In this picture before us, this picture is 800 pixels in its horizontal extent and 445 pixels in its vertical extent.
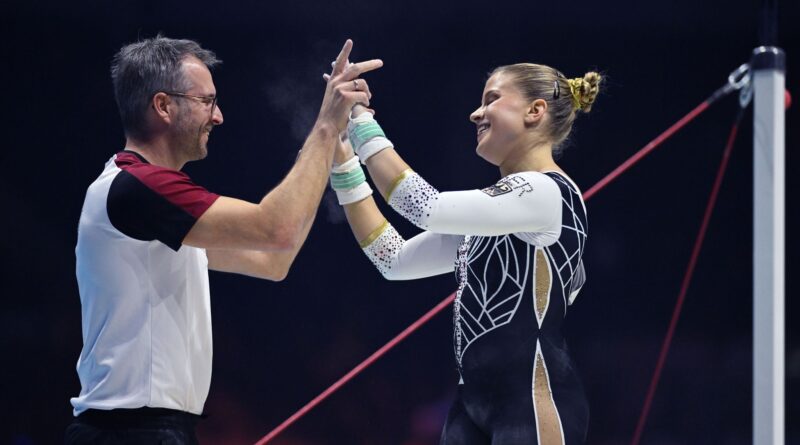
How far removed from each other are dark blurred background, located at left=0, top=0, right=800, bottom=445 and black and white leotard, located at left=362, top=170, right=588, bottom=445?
1.10m

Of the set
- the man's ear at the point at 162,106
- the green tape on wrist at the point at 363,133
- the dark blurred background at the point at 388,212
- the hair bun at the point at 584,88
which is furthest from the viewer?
the dark blurred background at the point at 388,212

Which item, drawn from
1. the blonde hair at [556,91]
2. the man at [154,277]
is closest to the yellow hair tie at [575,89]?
the blonde hair at [556,91]

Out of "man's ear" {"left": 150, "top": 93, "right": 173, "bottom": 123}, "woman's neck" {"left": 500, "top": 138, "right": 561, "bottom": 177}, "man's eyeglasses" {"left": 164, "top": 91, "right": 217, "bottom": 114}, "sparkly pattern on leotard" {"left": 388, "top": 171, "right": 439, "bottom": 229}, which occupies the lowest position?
"sparkly pattern on leotard" {"left": 388, "top": 171, "right": 439, "bottom": 229}

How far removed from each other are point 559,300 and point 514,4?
71.3 inches

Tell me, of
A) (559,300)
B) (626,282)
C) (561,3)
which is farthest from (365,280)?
(559,300)

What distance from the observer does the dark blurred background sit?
3.11 meters

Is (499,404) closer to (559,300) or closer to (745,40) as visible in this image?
(559,300)

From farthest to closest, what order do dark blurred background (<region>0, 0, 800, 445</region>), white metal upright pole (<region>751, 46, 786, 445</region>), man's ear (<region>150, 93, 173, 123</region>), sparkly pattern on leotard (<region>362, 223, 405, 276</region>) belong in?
dark blurred background (<region>0, 0, 800, 445</region>), sparkly pattern on leotard (<region>362, 223, 405, 276</region>), man's ear (<region>150, 93, 173, 123</region>), white metal upright pole (<region>751, 46, 786, 445</region>)

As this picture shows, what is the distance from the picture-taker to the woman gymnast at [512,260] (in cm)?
174

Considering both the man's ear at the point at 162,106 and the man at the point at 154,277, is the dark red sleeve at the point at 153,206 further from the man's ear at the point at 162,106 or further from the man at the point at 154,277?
the man's ear at the point at 162,106

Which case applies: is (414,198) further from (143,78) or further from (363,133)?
(143,78)

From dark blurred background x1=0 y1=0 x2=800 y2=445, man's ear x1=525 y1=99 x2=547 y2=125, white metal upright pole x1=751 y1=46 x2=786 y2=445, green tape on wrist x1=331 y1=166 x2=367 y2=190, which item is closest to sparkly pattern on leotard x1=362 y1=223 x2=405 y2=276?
green tape on wrist x1=331 y1=166 x2=367 y2=190

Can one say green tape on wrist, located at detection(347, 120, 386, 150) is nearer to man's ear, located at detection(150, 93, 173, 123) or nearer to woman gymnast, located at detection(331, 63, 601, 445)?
woman gymnast, located at detection(331, 63, 601, 445)

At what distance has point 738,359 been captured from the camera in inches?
137
